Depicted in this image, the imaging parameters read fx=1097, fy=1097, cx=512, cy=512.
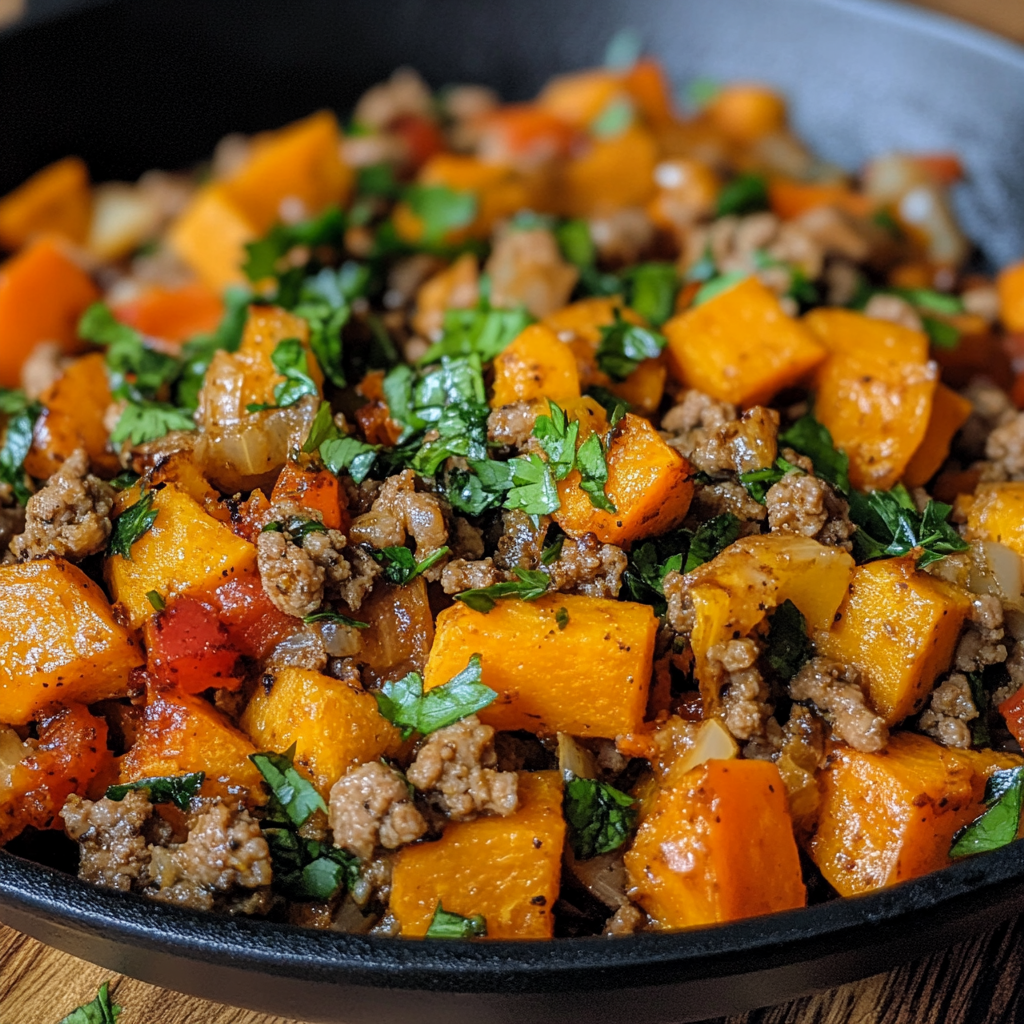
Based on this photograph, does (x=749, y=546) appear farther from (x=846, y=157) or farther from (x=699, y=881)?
(x=846, y=157)

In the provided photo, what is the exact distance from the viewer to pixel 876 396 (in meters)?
3.21

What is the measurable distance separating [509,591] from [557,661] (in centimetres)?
21

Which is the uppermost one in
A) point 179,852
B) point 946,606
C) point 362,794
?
point 946,606

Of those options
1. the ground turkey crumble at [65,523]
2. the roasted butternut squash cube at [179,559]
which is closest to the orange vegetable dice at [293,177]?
the ground turkey crumble at [65,523]

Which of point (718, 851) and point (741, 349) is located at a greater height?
point (741, 349)

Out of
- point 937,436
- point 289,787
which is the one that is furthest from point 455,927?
point 937,436

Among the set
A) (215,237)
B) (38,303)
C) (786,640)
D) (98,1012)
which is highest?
(786,640)

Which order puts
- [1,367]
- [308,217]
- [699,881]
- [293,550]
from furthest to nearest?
[308,217] < [1,367] < [293,550] < [699,881]

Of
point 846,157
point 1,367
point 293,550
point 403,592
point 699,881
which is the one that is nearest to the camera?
point 699,881

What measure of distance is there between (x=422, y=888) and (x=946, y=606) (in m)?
1.32

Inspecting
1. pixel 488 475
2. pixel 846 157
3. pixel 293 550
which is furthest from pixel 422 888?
pixel 846 157

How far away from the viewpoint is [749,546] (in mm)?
2602

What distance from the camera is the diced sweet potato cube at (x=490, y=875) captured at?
7.41 ft

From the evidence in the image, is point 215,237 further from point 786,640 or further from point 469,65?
point 786,640
